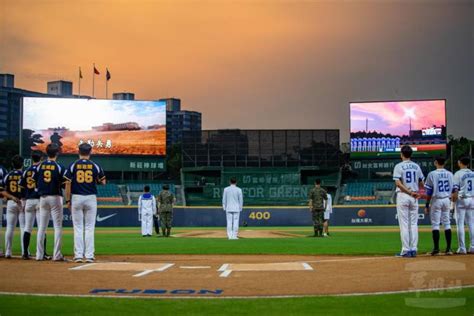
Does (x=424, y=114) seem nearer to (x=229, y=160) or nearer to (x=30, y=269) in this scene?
(x=229, y=160)

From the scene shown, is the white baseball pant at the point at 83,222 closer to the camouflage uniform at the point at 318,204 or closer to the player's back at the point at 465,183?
the player's back at the point at 465,183

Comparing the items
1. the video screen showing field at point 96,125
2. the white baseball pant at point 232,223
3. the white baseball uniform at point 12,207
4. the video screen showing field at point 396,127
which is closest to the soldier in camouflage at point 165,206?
the white baseball pant at point 232,223

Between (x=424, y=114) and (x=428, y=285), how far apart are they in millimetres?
46781

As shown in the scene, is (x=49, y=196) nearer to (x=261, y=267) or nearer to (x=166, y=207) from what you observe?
(x=261, y=267)

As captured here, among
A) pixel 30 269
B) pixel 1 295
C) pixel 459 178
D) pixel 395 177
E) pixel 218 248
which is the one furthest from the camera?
pixel 218 248

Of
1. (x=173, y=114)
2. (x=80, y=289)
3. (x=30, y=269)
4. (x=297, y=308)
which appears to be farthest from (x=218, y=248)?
(x=173, y=114)

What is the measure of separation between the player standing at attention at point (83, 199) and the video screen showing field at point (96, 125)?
1622 inches

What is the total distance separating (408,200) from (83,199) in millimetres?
6363

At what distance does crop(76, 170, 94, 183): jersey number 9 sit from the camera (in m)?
13.2

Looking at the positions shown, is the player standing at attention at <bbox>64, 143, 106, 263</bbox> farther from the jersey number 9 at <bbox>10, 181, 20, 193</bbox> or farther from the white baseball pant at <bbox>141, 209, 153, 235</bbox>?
the white baseball pant at <bbox>141, 209, 153, 235</bbox>

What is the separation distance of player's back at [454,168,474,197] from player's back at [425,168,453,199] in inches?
22.5

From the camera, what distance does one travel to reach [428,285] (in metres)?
8.91

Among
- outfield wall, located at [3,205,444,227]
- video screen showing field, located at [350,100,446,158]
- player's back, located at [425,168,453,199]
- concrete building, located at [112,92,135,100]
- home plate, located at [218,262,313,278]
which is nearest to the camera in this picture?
home plate, located at [218,262,313,278]

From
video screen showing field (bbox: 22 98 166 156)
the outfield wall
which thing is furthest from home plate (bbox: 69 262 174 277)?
video screen showing field (bbox: 22 98 166 156)
